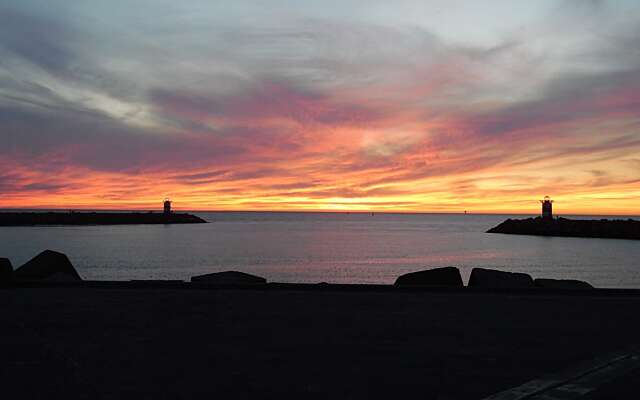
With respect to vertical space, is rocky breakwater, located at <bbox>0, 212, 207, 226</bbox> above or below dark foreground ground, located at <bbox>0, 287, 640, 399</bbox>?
above

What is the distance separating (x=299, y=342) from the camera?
6.90 meters

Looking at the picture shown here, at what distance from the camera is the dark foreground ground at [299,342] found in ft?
16.9

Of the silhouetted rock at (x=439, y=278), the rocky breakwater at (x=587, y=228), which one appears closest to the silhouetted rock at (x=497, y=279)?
the silhouetted rock at (x=439, y=278)

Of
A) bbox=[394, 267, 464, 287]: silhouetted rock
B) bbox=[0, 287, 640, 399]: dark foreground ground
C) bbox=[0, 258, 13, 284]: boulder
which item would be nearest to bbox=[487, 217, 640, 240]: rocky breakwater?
bbox=[394, 267, 464, 287]: silhouetted rock

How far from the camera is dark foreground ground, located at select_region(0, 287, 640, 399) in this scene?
5.16 metres

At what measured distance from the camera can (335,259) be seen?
2418 inches

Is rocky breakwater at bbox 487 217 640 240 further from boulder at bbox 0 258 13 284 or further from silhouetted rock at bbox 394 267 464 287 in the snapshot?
boulder at bbox 0 258 13 284

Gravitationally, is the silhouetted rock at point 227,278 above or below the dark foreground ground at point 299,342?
Answer: above

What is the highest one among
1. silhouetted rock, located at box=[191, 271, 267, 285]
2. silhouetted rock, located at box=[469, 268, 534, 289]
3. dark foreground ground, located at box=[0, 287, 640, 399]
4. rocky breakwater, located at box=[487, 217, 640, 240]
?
rocky breakwater, located at box=[487, 217, 640, 240]

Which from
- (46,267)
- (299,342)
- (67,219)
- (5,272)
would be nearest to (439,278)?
(299,342)

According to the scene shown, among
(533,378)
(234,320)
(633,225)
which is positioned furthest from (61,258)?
(633,225)

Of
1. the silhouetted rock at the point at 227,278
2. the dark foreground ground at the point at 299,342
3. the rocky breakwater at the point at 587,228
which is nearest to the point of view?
the dark foreground ground at the point at 299,342

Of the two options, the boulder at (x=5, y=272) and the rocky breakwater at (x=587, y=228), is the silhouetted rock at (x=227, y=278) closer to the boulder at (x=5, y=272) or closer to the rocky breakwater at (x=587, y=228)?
the boulder at (x=5, y=272)

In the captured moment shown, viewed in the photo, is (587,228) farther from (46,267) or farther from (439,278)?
(46,267)
